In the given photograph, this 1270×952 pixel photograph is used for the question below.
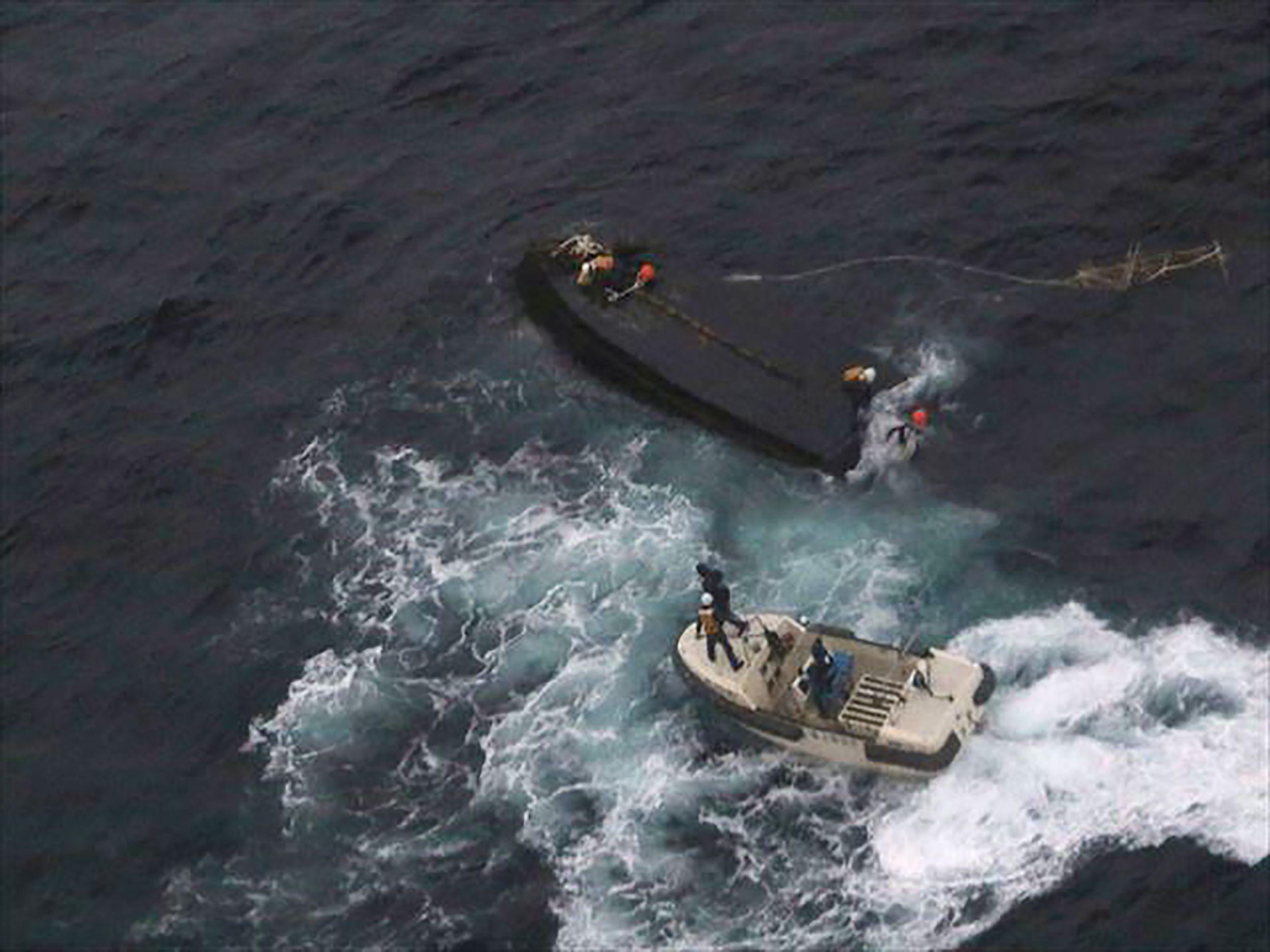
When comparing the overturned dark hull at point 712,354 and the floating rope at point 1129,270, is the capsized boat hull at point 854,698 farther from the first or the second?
the floating rope at point 1129,270

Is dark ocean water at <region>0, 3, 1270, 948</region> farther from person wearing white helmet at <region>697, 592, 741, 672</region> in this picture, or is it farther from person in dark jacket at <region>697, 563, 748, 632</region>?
person in dark jacket at <region>697, 563, 748, 632</region>

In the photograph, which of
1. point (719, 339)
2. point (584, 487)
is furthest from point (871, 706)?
point (719, 339)

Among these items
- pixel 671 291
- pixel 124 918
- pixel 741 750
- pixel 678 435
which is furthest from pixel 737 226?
pixel 124 918

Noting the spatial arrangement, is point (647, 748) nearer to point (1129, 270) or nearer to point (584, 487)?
point (584, 487)

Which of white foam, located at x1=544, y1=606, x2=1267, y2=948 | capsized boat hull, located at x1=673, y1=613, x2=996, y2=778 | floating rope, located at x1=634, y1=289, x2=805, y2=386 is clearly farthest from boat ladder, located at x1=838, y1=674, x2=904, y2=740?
floating rope, located at x1=634, y1=289, x2=805, y2=386

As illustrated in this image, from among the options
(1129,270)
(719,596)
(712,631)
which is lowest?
(1129,270)

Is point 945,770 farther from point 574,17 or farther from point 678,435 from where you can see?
point 574,17
